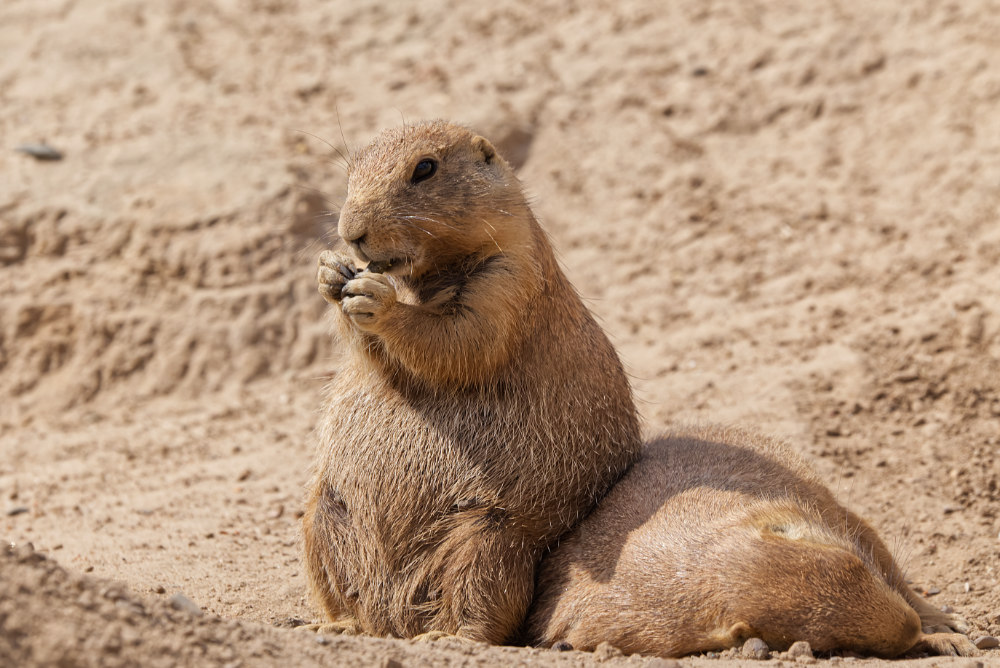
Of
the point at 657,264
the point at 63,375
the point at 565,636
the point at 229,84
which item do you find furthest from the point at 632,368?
the point at 229,84

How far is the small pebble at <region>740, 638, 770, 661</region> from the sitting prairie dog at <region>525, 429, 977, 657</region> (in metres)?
0.03

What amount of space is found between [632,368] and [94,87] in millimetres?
5993

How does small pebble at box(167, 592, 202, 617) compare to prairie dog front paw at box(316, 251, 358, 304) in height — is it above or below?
below

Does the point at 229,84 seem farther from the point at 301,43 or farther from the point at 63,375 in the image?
the point at 63,375

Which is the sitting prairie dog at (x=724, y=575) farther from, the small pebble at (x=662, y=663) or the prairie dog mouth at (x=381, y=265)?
the prairie dog mouth at (x=381, y=265)

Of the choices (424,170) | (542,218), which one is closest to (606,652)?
(424,170)

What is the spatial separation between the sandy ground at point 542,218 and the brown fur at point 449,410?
866 millimetres

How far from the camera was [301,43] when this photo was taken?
11.3 metres

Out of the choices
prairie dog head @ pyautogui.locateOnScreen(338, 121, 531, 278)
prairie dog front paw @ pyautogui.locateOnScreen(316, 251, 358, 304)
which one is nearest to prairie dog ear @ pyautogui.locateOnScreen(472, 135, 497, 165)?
prairie dog head @ pyautogui.locateOnScreen(338, 121, 531, 278)

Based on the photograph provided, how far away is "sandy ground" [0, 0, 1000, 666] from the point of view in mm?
6879

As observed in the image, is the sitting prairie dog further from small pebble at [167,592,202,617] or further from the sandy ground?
small pebble at [167,592,202,617]

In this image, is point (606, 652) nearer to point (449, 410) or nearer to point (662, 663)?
point (662, 663)

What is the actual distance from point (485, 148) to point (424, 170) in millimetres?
419

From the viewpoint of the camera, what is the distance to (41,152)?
9.81 metres
